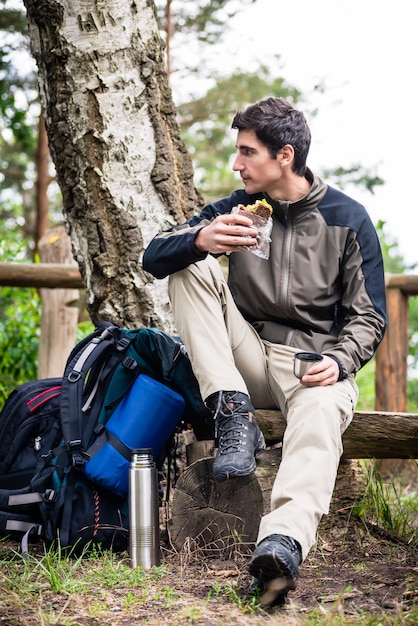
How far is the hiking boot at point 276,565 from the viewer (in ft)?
7.80

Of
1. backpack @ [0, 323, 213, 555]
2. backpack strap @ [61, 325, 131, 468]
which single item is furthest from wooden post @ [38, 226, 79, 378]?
backpack strap @ [61, 325, 131, 468]

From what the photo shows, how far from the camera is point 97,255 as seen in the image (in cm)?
416

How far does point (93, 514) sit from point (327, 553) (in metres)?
0.98

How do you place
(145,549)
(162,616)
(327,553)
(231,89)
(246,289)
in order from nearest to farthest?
1. (162,616)
2. (145,549)
3. (327,553)
4. (246,289)
5. (231,89)

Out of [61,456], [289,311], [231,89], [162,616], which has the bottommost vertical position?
[162,616]

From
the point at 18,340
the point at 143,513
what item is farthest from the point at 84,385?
the point at 18,340

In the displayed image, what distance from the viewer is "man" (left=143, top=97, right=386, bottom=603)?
116 inches

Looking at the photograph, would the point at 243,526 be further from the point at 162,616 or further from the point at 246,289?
the point at 246,289

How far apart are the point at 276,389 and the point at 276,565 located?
0.98 meters

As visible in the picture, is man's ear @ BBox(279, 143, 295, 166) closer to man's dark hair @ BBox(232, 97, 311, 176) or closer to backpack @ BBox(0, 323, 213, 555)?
man's dark hair @ BBox(232, 97, 311, 176)

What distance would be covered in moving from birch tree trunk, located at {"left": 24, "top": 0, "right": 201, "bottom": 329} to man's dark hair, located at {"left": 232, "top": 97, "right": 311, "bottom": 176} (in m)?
0.88

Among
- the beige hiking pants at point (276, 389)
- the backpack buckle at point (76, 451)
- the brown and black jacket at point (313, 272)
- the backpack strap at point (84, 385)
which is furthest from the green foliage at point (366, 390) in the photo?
the backpack buckle at point (76, 451)

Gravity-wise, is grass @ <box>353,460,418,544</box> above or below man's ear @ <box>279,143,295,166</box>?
below

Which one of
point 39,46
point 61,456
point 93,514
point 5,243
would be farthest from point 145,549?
point 5,243
